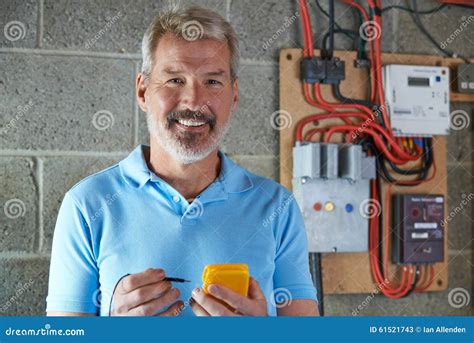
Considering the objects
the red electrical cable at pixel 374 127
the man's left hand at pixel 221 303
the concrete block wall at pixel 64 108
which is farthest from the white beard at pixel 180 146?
the red electrical cable at pixel 374 127

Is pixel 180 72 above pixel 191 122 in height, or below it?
above

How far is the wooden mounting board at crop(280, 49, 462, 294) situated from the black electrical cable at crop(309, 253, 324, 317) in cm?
5

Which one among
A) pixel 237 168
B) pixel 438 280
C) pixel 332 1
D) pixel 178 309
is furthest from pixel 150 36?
pixel 438 280

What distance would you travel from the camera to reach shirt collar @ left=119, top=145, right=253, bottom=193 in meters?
1.12

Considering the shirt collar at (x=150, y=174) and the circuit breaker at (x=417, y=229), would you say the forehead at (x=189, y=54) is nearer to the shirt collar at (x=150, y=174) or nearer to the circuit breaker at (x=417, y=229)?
the shirt collar at (x=150, y=174)

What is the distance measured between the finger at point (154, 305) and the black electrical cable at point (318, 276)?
744mm

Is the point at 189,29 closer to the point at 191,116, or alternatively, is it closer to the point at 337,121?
the point at 191,116

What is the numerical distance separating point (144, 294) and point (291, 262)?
34cm

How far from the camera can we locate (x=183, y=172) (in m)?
1.16

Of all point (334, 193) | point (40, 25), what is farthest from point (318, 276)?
point (40, 25)

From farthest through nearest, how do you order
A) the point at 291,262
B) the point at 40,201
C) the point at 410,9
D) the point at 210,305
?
the point at 410,9 → the point at 40,201 → the point at 291,262 → the point at 210,305

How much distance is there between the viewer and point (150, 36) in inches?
46.3

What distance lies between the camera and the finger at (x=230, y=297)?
90 centimetres

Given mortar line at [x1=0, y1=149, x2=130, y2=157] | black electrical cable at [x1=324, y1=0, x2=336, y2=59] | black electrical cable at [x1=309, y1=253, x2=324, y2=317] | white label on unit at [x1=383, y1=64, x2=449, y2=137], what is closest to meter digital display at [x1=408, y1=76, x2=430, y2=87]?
white label on unit at [x1=383, y1=64, x2=449, y2=137]
